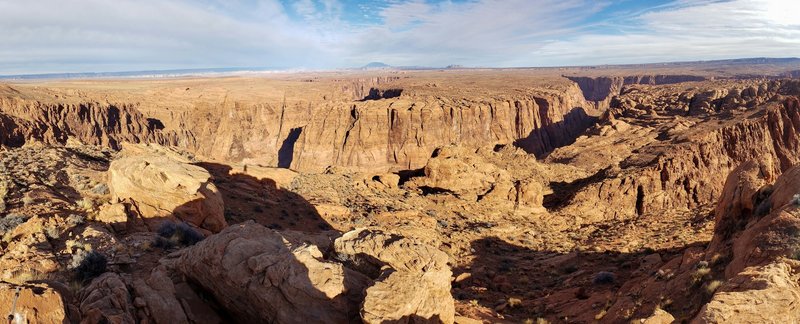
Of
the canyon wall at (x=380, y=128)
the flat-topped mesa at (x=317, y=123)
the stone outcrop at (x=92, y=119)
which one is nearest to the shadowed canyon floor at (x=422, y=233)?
the stone outcrop at (x=92, y=119)

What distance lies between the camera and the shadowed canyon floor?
7.36 meters

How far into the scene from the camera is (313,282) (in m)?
7.52

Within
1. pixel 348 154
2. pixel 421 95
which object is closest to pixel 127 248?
pixel 348 154

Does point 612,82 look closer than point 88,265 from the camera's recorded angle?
No

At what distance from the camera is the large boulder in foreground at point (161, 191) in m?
14.0

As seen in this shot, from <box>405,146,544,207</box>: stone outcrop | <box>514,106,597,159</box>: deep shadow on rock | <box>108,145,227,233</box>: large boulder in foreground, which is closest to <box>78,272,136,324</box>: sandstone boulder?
<box>108,145,227,233</box>: large boulder in foreground

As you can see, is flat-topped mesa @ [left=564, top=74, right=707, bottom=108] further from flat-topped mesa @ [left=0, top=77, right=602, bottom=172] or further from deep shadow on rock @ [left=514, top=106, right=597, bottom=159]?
deep shadow on rock @ [left=514, top=106, right=597, bottom=159]

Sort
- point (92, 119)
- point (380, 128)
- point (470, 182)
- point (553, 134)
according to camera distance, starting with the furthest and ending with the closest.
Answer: point (553, 134) < point (380, 128) < point (92, 119) < point (470, 182)

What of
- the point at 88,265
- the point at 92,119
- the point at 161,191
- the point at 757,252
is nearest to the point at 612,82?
the point at 92,119

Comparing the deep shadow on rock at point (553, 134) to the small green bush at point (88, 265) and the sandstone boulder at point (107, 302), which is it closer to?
the small green bush at point (88, 265)

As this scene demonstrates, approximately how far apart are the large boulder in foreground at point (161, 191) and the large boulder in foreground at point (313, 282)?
6333 millimetres

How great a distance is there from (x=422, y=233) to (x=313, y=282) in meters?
13.4

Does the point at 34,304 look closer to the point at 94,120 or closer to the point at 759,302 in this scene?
the point at 759,302

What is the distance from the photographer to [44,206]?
514 inches
